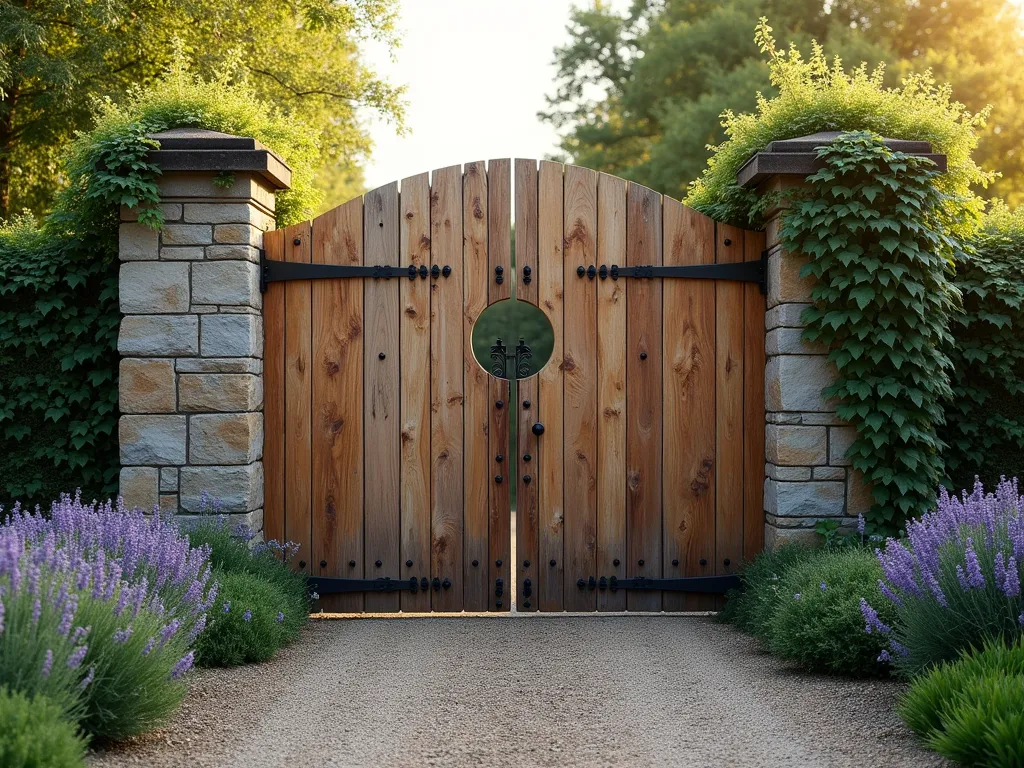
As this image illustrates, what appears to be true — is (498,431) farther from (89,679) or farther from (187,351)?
(89,679)

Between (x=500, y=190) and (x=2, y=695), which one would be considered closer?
(x=2, y=695)

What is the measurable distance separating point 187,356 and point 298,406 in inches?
24.1

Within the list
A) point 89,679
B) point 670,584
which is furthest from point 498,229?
point 89,679

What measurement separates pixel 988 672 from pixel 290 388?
3567mm

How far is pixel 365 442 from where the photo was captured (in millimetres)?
5527

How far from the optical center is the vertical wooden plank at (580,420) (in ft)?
18.2

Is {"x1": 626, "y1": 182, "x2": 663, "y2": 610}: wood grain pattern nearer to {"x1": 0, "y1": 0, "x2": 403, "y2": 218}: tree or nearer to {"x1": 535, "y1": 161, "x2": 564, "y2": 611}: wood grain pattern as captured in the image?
{"x1": 535, "y1": 161, "x2": 564, "y2": 611}: wood grain pattern

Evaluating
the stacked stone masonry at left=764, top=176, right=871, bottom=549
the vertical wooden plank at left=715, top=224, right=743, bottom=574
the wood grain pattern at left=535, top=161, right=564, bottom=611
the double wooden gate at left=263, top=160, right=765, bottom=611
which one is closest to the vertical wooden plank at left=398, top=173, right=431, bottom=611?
the double wooden gate at left=263, top=160, right=765, bottom=611

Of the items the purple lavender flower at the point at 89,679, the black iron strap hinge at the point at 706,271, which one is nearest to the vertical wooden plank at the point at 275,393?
the black iron strap hinge at the point at 706,271

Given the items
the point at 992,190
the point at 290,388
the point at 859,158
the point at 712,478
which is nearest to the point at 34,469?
the point at 290,388

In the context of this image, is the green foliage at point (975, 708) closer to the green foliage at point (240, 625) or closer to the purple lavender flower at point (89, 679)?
the purple lavender flower at point (89, 679)

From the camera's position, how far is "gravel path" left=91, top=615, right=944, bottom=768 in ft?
10.8

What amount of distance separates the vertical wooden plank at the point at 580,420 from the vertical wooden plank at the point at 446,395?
0.54 meters

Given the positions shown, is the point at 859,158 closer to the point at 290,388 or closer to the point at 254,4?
the point at 290,388
